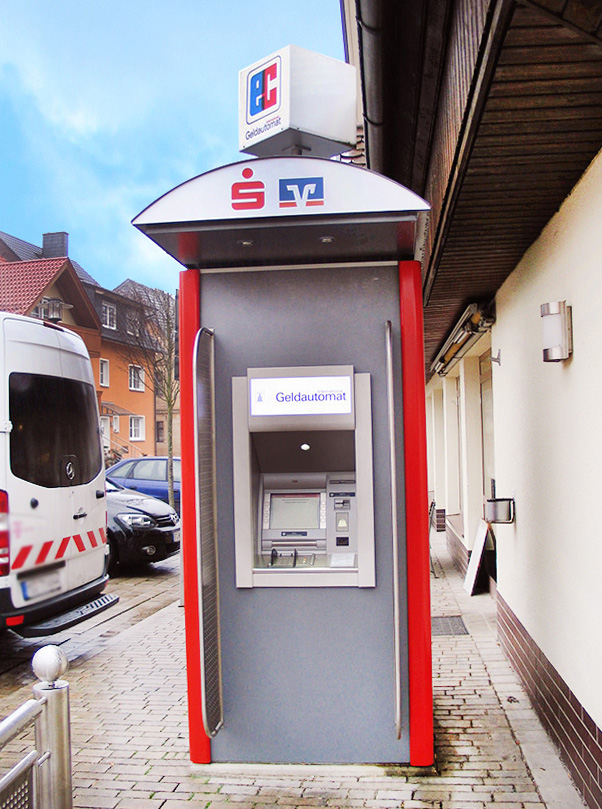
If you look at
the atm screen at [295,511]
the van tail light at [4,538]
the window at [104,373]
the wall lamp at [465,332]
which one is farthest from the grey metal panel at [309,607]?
the window at [104,373]

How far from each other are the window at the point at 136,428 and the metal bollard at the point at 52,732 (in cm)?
3076

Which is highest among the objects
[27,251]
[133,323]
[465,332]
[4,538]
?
[27,251]

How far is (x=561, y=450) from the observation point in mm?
3922

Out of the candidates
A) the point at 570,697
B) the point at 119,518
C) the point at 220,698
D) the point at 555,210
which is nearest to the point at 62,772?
the point at 220,698

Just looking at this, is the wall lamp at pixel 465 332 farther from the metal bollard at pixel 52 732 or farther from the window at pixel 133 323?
the window at pixel 133 323

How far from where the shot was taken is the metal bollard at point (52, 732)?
275 cm

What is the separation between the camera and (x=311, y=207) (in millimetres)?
3365

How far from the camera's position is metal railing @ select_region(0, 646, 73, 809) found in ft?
8.63

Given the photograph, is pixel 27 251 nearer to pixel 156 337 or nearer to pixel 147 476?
pixel 156 337

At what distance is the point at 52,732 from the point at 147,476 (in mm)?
10904

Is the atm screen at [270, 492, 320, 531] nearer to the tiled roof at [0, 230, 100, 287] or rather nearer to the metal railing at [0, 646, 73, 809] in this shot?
the metal railing at [0, 646, 73, 809]

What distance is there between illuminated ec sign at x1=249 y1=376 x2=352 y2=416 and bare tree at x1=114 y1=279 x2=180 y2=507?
43.7 feet

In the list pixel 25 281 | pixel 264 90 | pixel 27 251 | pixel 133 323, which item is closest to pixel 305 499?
pixel 264 90

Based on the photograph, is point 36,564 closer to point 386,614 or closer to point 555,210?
point 386,614
